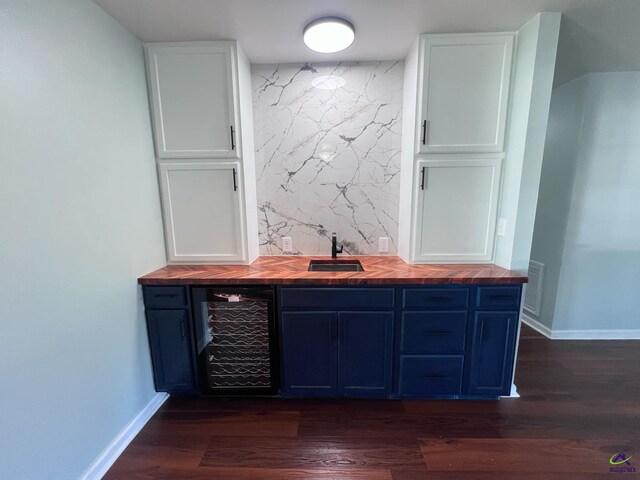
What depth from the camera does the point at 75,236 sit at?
1.30 meters

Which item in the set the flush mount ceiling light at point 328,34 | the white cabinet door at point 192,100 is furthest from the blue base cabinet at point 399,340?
the flush mount ceiling light at point 328,34

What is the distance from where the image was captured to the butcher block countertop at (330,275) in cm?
173

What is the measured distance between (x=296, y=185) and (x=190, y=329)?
142 cm

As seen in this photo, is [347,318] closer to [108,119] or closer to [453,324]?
[453,324]

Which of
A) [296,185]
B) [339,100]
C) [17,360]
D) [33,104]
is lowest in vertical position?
[17,360]

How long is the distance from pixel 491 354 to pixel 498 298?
41cm

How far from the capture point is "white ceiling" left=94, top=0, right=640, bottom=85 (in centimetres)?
150

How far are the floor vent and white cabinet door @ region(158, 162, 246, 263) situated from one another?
9.86ft

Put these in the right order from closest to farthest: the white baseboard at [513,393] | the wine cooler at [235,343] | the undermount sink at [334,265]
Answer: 1. the wine cooler at [235,343]
2. the white baseboard at [513,393]
3. the undermount sink at [334,265]

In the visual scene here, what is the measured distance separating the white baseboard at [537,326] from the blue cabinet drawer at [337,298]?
2190mm

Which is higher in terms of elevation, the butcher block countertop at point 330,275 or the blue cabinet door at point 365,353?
the butcher block countertop at point 330,275

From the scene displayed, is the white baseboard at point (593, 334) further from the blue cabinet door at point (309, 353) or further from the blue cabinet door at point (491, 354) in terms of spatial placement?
the blue cabinet door at point (309, 353)

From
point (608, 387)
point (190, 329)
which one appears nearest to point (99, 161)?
point (190, 329)

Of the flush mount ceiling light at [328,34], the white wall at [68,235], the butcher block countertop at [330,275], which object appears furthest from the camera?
the butcher block countertop at [330,275]
